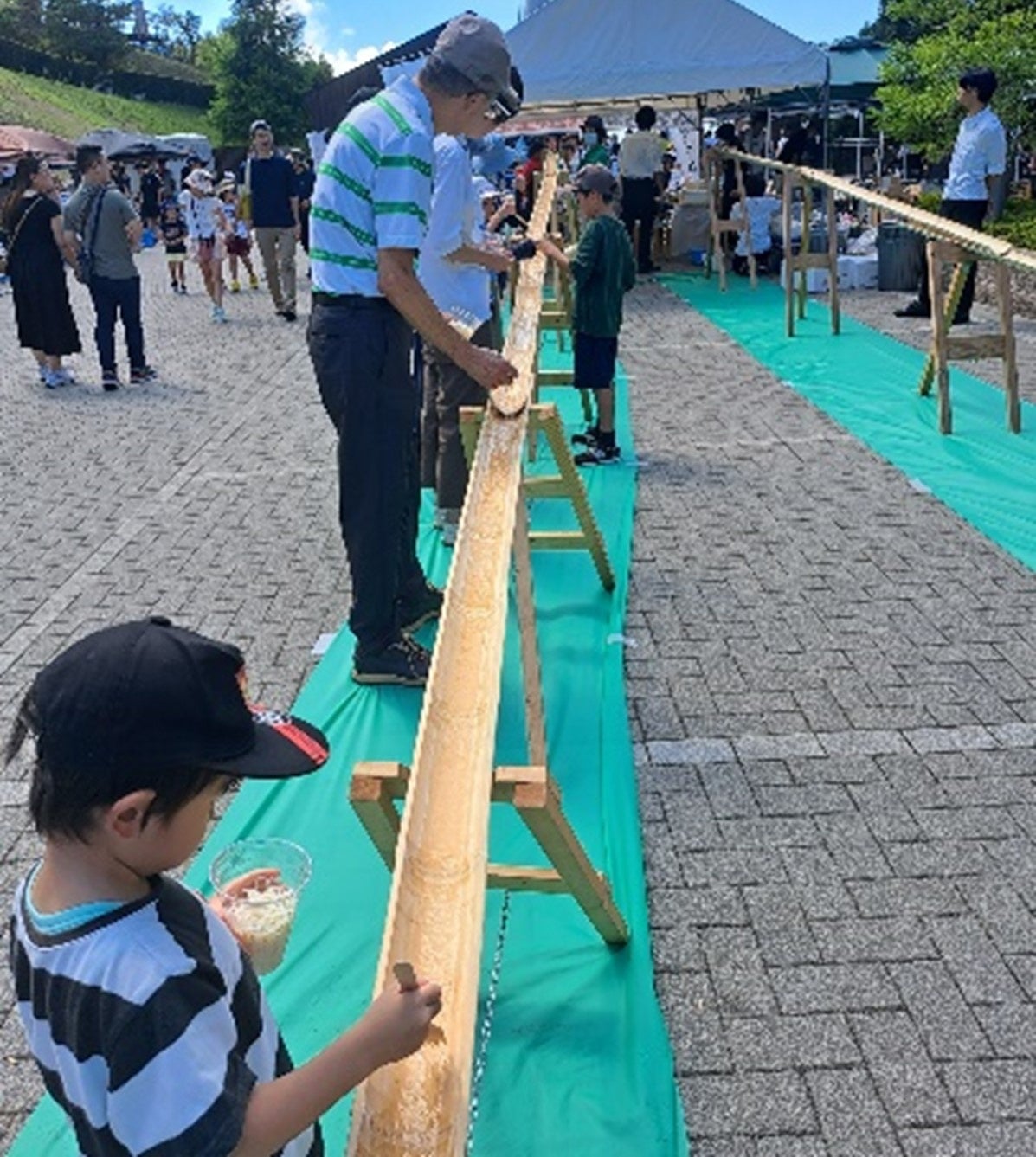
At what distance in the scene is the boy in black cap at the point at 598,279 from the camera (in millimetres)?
6551

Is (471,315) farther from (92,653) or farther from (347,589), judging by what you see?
(92,653)

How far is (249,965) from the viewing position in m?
1.42

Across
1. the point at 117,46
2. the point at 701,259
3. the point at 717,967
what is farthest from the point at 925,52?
the point at 117,46

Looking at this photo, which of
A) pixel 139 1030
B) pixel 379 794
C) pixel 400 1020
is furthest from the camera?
pixel 379 794

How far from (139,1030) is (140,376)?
10168mm

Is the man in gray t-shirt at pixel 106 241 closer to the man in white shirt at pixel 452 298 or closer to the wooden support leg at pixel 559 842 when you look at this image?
the man in white shirt at pixel 452 298

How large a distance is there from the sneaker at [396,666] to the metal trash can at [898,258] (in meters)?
10.1

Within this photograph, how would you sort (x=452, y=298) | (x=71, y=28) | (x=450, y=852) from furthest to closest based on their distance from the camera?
(x=71, y=28), (x=452, y=298), (x=450, y=852)

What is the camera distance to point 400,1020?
1.22m

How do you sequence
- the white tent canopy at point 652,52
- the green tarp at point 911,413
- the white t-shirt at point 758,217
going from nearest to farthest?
the green tarp at point 911,413 → the white tent canopy at point 652,52 → the white t-shirt at point 758,217

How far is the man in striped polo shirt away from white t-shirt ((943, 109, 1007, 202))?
6594mm

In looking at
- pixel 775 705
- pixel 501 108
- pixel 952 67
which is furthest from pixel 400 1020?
pixel 952 67

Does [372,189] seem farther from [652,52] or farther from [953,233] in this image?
[652,52]

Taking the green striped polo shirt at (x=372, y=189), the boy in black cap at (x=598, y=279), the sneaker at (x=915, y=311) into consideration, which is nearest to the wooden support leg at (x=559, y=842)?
the green striped polo shirt at (x=372, y=189)
